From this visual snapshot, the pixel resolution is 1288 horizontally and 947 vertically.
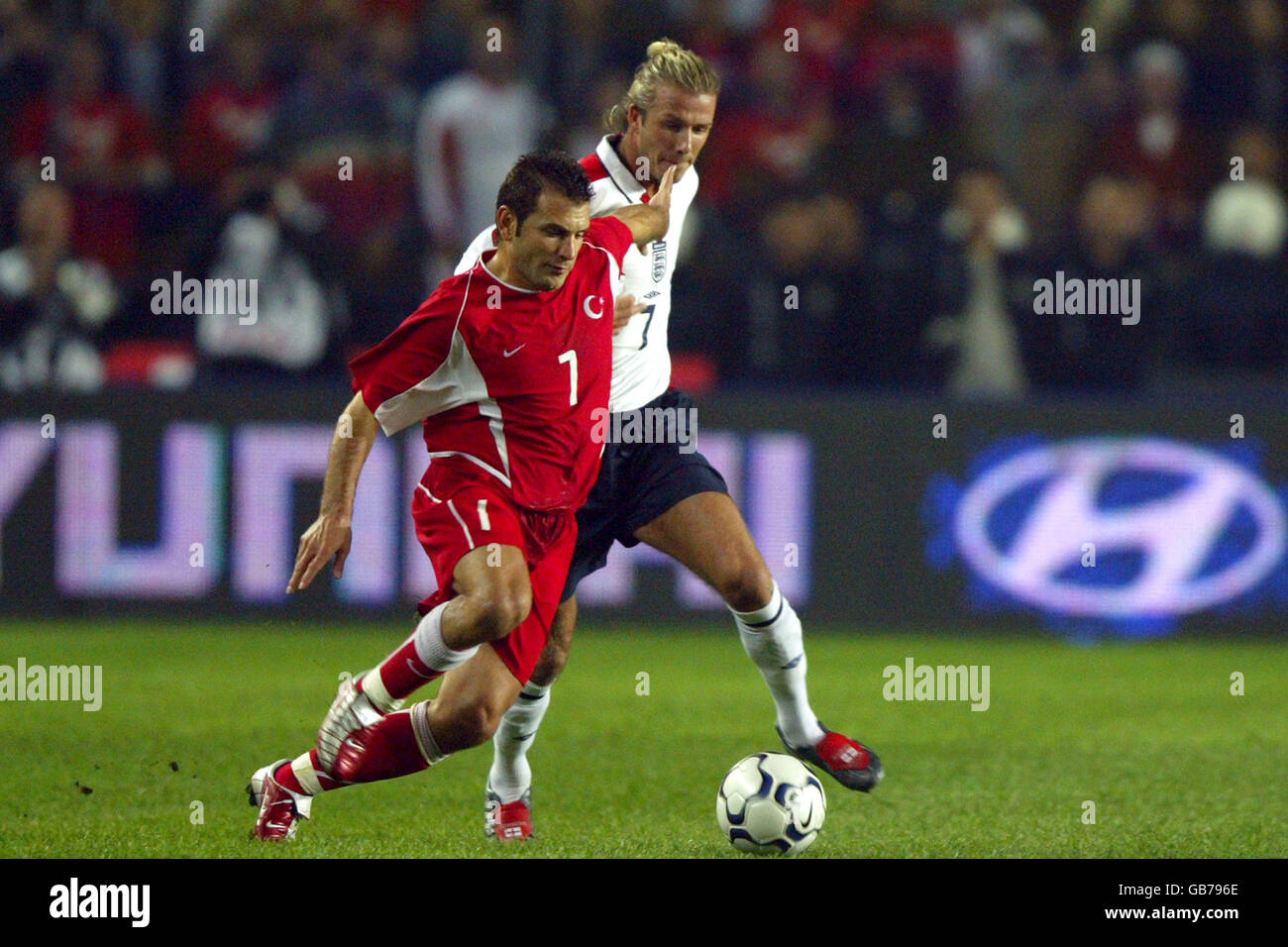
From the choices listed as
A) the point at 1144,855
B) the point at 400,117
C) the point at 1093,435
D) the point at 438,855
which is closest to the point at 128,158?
the point at 400,117

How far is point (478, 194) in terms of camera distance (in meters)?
11.0

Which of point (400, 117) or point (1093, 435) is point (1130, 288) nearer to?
point (1093, 435)

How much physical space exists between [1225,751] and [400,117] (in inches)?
256

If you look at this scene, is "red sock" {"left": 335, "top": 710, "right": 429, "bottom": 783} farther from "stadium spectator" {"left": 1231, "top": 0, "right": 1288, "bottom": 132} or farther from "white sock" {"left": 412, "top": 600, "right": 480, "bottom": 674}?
"stadium spectator" {"left": 1231, "top": 0, "right": 1288, "bottom": 132}

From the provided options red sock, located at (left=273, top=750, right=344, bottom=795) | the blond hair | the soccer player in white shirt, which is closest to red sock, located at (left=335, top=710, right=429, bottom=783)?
red sock, located at (left=273, top=750, right=344, bottom=795)

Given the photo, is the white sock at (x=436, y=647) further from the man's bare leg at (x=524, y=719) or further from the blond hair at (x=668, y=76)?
the blond hair at (x=668, y=76)

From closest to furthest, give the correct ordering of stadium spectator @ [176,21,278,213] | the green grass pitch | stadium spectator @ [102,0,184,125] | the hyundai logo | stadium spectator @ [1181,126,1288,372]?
the green grass pitch, the hyundai logo, stadium spectator @ [1181,126,1288,372], stadium spectator @ [176,21,278,213], stadium spectator @ [102,0,184,125]

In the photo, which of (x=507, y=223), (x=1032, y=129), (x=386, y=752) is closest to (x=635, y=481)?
(x=507, y=223)

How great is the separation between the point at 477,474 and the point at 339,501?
0.38 metres

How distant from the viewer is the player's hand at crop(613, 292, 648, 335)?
5.76 meters

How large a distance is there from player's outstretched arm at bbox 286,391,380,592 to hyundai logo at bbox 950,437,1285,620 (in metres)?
5.73

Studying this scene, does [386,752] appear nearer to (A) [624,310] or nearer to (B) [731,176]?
(A) [624,310]

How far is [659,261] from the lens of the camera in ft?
20.0

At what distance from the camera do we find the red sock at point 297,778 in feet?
17.5
